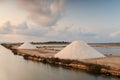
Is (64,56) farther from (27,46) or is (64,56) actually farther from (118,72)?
(27,46)

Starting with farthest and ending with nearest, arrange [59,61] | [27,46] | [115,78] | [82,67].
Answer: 1. [27,46]
2. [59,61]
3. [82,67]
4. [115,78]

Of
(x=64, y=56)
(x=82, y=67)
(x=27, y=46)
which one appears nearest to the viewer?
(x=82, y=67)

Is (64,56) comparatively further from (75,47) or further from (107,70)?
(107,70)

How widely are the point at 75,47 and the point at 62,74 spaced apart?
8.10 metres

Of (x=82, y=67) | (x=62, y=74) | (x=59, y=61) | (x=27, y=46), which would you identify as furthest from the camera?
(x=27, y=46)

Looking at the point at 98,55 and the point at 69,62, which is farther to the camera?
the point at 98,55

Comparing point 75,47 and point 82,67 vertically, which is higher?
point 75,47

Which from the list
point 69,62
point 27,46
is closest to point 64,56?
point 69,62

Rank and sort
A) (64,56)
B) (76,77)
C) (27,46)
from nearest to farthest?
(76,77), (64,56), (27,46)

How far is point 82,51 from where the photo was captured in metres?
23.7

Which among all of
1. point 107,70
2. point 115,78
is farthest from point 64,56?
point 115,78

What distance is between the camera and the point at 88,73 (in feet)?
52.9

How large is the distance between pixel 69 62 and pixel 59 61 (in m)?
1.71

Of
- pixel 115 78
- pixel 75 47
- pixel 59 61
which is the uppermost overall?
pixel 75 47
